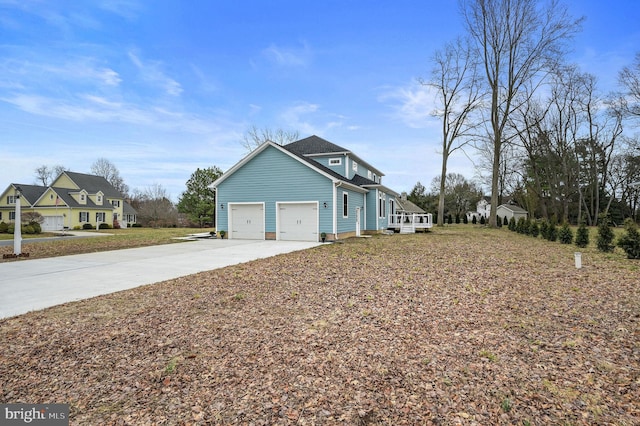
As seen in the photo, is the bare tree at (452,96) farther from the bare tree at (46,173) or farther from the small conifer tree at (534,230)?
the bare tree at (46,173)

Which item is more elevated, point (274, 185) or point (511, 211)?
point (274, 185)

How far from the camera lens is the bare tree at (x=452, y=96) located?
97.4 feet

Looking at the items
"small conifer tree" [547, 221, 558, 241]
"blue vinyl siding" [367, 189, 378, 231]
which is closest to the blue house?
"blue vinyl siding" [367, 189, 378, 231]

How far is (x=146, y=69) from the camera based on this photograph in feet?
53.8

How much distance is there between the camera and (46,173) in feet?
168

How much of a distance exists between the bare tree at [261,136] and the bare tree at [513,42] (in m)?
19.4

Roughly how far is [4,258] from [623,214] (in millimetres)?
55315

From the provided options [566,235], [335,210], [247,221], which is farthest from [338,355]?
[566,235]

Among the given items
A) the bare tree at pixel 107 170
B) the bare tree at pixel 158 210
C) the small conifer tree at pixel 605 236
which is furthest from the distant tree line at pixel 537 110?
the bare tree at pixel 107 170

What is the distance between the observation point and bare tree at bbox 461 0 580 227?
923 inches

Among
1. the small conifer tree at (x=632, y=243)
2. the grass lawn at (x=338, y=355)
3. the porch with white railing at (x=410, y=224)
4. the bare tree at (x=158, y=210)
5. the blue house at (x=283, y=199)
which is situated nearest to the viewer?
the grass lawn at (x=338, y=355)

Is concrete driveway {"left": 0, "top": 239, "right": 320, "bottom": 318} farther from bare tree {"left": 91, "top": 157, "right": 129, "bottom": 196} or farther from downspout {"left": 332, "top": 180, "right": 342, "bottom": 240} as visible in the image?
bare tree {"left": 91, "top": 157, "right": 129, "bottom": 196}

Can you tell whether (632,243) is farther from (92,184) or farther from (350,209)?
(92,184)

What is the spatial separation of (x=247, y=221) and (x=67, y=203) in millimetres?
→ 28848
